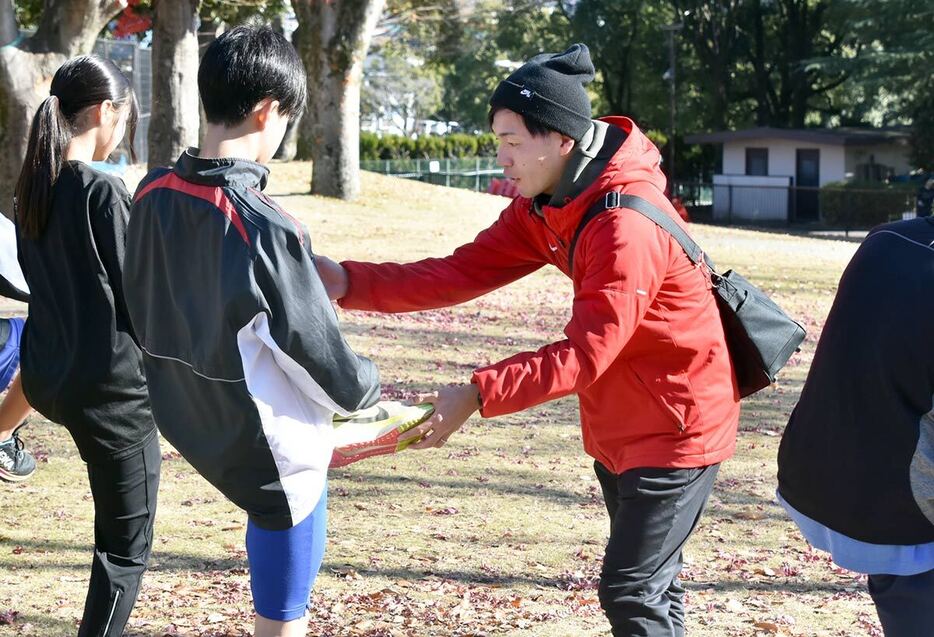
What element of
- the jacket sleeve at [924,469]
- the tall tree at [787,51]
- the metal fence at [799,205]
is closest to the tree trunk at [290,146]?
the metal fence at [799,205]

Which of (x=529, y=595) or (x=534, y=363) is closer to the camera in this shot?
(x=534, y=363)

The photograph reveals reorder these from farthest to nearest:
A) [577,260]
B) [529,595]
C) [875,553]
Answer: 1. [529,595]
2. [577,260]
3. [875,553]

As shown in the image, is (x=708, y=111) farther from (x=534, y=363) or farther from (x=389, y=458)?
(x=534, y=363)

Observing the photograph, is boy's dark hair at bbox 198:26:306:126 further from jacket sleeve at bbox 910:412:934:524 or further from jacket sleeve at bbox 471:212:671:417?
jacket sleeve at bbox 910:412:934:524

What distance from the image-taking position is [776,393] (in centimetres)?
950

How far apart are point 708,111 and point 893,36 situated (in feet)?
48.3

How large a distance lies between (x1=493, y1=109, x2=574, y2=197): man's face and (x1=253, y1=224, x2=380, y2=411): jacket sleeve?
2.56 ft

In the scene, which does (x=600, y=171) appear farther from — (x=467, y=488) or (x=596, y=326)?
(x=467, y=488)

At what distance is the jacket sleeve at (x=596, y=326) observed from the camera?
9.58 ft

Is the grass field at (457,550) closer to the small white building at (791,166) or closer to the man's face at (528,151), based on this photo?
the man's face at (528,151)

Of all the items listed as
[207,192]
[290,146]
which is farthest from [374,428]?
[290,146]

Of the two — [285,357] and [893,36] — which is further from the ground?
[893,36]

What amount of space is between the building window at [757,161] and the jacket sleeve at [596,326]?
4066cm

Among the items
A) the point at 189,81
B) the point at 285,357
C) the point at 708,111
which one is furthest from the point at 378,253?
the point at 708,111
